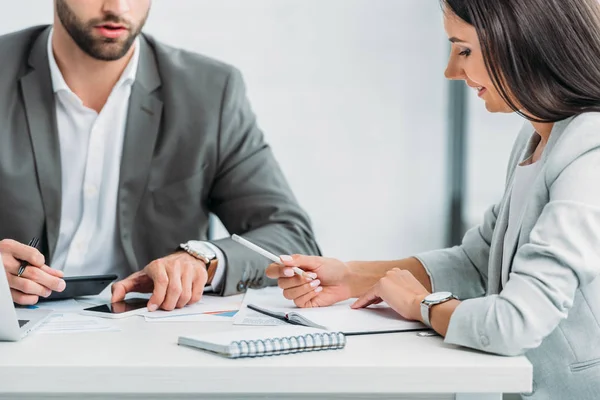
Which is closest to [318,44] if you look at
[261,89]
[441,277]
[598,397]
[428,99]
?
[261,89]

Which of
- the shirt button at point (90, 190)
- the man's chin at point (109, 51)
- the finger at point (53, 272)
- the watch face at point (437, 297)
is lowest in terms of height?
the shirt button at point (90, 190)

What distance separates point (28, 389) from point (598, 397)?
910 millimetres

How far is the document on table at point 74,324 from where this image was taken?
1.44 m

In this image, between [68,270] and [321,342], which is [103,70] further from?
[321,342]

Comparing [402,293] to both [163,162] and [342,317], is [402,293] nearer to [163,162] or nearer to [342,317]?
[342,317]

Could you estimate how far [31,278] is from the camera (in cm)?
166

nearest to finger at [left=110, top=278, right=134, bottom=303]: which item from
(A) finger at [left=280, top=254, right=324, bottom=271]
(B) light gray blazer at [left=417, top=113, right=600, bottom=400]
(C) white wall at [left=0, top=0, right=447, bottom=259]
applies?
(A) finger at [left=280, top=254, right=324, bottom=271]

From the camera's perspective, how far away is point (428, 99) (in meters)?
4.50

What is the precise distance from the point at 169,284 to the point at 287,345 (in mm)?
466

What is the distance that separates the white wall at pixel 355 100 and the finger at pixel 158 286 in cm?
284

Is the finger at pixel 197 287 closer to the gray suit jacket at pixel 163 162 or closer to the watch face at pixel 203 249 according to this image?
the watch face at pixel 203 249

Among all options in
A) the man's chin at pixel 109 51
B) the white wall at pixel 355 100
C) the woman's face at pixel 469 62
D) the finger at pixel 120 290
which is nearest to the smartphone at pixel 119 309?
the finger at pixel 120 290

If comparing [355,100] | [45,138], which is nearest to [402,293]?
[45,138]

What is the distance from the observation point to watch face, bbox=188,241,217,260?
1.88 metres
